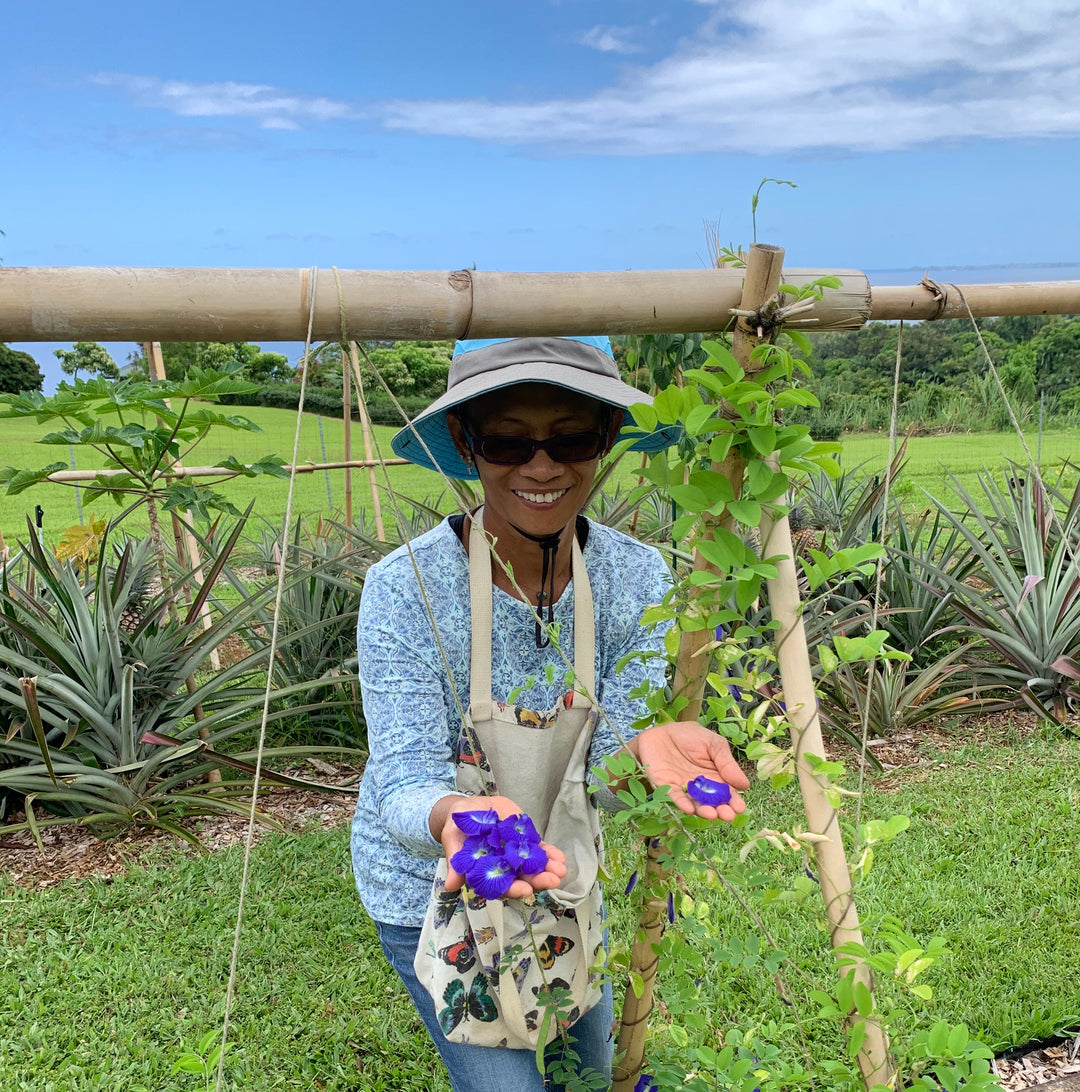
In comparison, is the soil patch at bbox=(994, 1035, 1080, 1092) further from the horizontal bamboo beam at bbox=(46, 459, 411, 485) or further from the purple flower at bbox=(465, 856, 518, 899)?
the horizontal bamboo beam at bbox=(46, 459, 411, 485)

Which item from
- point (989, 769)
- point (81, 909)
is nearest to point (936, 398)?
point (989, 769)

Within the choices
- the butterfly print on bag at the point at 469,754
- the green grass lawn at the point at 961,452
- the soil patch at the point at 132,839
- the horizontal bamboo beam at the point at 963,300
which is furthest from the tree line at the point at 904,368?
the butterfly print on bag at the point at 469,754

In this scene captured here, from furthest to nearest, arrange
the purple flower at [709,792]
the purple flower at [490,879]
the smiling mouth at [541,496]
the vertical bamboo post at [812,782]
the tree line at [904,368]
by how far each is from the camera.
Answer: the tree line at [904,368] → the smiling mouth at [541,496] → the vertical bamboo post at [812,782] → the purple flower at [709,792] → the purple flower at [490,879]

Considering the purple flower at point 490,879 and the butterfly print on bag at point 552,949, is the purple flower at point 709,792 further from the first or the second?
the butterfly print on bag at point 552,949

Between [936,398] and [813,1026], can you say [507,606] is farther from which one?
[936,398]

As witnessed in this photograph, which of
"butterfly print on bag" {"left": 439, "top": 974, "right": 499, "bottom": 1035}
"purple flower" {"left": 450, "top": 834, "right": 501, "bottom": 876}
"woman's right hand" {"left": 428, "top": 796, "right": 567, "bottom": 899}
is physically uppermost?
"purple flower" {"left": 450, "top": 834, "right": 501, "bottom": 876}

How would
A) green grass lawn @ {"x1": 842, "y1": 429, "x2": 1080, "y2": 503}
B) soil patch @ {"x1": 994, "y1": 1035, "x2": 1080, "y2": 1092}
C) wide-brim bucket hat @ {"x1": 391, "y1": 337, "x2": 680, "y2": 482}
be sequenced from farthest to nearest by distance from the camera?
green grass lawn @ {"x1": 842, "y1": 429, "x2": 1080, "y2": 503} → soil patch @ {"x1": 994, "y1": 1035, "x2": 1080, "y2": 1092} → wide-brim bucket hat @ {"x1": 391, "y1": 337, "x2": 680, "y2": 482}

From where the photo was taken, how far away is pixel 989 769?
3758mm

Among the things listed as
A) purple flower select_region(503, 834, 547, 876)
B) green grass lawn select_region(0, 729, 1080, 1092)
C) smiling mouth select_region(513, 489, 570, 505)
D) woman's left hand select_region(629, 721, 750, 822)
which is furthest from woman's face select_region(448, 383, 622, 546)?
green grass lawn select_region(0, 729, 1080, 1092)

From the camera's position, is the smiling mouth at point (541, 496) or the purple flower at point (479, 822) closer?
the purple flower at point (479, 822)

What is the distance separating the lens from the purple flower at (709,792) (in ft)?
3.86

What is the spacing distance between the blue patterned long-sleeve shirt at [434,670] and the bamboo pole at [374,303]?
39 centimetres

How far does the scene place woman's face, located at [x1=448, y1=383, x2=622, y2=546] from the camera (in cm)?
147

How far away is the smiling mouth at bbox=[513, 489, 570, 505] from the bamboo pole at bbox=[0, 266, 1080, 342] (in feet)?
0.79
